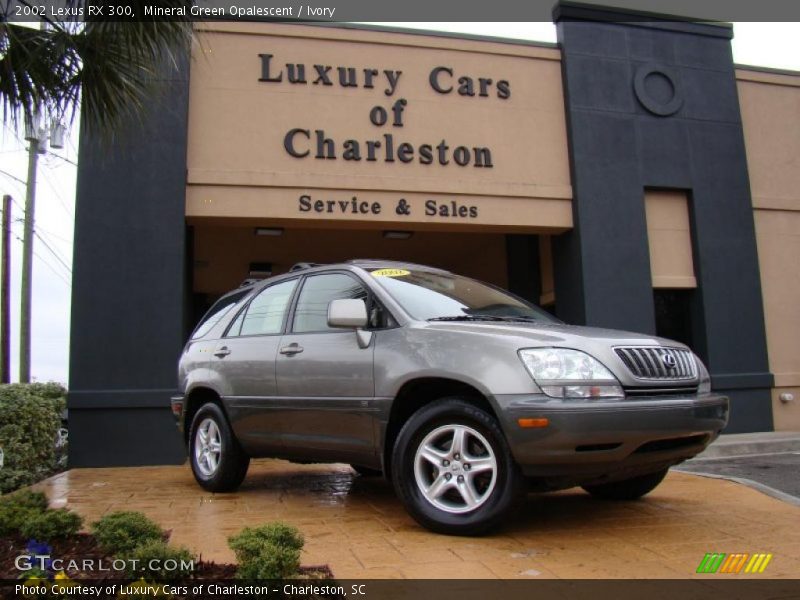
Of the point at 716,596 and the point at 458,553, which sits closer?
the point at 716,596

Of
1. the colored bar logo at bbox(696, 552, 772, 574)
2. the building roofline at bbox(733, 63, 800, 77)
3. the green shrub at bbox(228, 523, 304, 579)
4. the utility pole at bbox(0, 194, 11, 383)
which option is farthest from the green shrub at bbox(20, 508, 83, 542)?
the utility pole at bbox(0, 194, 11, 383)

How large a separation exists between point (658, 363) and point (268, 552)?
257 centimetres

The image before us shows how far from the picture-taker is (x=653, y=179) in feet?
36.6

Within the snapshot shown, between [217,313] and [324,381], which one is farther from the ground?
[217,313]

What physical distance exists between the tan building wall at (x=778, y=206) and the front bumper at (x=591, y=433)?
8.39 metres

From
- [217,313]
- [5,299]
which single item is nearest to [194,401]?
[217,313]

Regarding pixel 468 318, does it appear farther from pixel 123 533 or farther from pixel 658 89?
pixel 658 89

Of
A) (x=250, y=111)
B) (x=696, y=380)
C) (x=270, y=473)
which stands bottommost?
(x=270, y=473)

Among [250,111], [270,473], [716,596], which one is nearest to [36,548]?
[716,596]

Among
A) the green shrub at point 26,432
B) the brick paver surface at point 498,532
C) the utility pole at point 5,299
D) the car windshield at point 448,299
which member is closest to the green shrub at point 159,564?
the brick paver surface at point 498,532

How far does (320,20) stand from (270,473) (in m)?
6.64

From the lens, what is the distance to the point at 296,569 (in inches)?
115

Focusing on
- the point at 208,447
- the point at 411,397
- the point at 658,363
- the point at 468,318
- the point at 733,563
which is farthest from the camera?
the point at 208,447

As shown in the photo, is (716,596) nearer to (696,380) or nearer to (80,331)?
(696,380)
